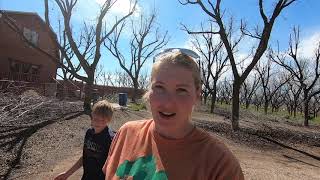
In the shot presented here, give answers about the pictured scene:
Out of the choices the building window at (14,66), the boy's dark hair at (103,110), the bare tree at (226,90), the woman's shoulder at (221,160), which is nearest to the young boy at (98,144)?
the boy's dark hair at (103,110)

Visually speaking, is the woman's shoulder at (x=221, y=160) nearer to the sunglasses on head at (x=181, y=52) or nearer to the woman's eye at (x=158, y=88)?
the woman's eye at (x=158, y=88)

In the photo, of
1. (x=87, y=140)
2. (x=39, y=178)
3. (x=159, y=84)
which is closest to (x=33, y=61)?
(x=39, y=178)

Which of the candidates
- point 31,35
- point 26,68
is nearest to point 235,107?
point 26,68

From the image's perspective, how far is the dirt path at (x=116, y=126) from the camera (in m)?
8.66

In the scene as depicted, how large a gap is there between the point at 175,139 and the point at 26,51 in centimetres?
→ 3493

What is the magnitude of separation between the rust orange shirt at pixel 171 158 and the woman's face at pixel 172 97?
85 millimetres

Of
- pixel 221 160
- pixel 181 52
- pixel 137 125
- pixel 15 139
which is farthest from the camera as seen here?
pixel 15 139

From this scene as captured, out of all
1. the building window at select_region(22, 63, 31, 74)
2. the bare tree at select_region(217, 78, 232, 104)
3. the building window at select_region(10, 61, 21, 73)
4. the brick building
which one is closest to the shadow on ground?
the brick building

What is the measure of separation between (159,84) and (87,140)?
232 cm

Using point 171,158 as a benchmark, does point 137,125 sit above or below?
above

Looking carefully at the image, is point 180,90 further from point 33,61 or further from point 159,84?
point 33,61

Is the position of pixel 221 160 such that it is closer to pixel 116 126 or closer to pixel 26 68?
pixel 116 126

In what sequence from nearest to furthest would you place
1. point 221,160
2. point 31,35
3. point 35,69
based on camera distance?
point 221,160 → point 31,35 → point 35,69

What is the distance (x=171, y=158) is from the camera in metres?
2.05
